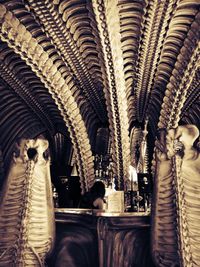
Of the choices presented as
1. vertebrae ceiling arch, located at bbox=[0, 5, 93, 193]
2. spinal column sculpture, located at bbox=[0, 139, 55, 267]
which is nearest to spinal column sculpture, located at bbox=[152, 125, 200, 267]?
spinal column sculpture, located at bbox=[0, 139, 55, 267]

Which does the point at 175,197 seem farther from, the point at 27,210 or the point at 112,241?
the point at 27,210

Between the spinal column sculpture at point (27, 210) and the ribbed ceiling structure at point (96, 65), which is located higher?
the ribbed ceiling structure at point (96, 65)

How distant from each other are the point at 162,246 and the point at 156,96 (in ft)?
11.0

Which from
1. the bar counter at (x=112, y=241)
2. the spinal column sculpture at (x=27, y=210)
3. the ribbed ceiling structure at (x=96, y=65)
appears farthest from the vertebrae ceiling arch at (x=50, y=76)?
the bar counter at (x=112, y=241)

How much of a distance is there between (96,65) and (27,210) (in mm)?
2550

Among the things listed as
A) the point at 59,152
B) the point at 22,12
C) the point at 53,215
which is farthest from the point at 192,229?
the point at 59,152

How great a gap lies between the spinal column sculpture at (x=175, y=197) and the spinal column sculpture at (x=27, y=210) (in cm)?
72

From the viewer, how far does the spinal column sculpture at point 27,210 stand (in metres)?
2.11

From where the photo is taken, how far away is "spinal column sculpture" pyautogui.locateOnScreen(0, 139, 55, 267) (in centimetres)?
211

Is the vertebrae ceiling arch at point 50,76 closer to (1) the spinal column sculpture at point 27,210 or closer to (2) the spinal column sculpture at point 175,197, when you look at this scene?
(1) the spinal column sculpture at point 27,210

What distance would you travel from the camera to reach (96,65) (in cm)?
424

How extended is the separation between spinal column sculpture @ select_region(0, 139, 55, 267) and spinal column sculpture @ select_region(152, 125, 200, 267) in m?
0.72

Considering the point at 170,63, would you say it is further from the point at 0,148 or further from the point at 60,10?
the point at 0,148

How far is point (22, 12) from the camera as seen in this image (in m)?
3.18
